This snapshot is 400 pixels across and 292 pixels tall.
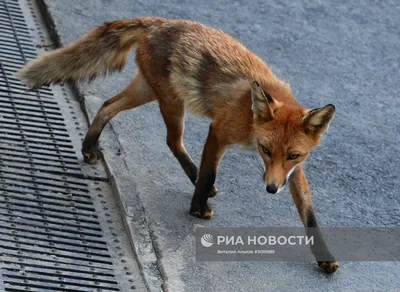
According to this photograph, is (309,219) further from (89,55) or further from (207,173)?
(89,55)

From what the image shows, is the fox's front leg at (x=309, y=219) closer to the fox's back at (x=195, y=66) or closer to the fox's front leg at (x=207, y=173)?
the fox's front leg at (x=207, y=173)

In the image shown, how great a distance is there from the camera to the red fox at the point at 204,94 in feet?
18.9

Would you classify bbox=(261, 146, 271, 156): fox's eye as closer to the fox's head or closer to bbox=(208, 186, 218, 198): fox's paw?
the fox's head

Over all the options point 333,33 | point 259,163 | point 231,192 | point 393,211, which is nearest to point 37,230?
point 231,192

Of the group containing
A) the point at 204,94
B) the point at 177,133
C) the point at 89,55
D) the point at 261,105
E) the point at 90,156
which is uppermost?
the point at 261,105

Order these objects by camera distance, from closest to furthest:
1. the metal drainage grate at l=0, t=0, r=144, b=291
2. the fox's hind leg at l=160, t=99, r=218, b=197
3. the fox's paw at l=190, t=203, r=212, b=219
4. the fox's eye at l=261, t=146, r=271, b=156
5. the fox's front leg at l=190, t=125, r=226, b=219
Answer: the metal drainage grate at l=0, t=0, r=144, b=291 < the fox's eye at l=261, t=146, r=271, b=156 < the fox's front leg at l=190, t=125, r=226, b=219 < the fox's paw at l=190, t=203, r=212, b=219 < the fox's hind leg at l=160, t=99, r=218, b=197

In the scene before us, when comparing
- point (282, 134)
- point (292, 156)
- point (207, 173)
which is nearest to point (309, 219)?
point (292, 156)

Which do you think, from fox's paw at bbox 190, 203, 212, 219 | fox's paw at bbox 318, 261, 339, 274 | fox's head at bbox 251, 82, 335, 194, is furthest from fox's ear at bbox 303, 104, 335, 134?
fox's paw at bbox 190, 203, 212, 219

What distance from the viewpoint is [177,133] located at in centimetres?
670

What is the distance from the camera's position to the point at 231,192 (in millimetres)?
6805

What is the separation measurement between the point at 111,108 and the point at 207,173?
3.73ft

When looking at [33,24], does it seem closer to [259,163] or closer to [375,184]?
[259,163]

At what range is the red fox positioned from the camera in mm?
5773

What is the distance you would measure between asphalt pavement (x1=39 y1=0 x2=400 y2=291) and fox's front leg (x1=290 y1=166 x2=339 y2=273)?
0.29ft
